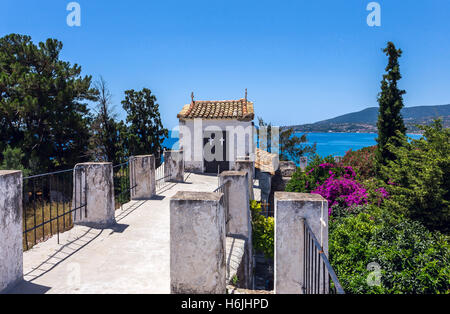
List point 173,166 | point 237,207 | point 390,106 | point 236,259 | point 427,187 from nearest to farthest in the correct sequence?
point 236,259, point 237,207, point 427,187, point 173,166, point 390,106

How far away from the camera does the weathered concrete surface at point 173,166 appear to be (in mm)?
12609

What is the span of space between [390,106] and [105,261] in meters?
14.1

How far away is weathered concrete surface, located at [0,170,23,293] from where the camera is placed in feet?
12.3

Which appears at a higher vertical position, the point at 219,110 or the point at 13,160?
the point at 219,110

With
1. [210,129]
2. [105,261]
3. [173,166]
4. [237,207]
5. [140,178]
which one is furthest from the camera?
[210,129]

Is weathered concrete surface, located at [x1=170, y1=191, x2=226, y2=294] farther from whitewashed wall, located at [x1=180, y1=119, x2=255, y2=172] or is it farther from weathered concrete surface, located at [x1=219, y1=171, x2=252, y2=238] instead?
whitewashed wall, located at [x1=180, y1=119, x2=255, y2=172]

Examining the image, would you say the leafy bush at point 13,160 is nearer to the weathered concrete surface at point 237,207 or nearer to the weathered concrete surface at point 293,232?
the weathered concrete surface at point 237,207

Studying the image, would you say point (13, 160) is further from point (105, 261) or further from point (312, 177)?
point (312, 177)

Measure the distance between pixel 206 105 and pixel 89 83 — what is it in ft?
31.6

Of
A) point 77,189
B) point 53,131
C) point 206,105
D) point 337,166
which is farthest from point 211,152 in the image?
point 53,131

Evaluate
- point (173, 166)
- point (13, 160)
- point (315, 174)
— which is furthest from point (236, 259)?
Result: point (13, 160)

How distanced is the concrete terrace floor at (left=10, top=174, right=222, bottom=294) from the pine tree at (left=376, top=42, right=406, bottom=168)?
Result: 1155 cm

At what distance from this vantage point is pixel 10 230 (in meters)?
3.87

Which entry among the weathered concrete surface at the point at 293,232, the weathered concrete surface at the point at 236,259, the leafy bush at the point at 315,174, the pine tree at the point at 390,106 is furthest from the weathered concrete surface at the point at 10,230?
the pine tree at the point at 390,106
